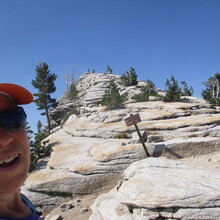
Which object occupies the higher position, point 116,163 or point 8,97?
point 8,97

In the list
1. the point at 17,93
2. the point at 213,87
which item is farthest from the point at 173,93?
the point at 17,93

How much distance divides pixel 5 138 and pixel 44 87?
127ft

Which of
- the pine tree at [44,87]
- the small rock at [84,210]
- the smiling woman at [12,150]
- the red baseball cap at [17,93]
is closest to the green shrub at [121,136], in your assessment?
the small rock at [84,210]

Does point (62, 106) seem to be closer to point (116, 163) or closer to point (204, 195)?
point (116, 163)

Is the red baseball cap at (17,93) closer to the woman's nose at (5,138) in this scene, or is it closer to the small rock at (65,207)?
the woman's nose at (5,138)

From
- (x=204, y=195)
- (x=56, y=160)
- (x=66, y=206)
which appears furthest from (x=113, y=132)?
(x=204, y=195)

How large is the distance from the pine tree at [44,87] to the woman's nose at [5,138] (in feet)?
121

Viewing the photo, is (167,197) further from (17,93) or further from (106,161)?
(17,93)

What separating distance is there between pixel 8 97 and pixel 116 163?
358 inches

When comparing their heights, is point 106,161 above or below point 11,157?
below

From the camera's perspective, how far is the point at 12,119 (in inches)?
66.0

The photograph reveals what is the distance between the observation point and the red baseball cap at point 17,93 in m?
1.74

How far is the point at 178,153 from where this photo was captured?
36.1 ft

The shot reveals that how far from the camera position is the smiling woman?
59.7 inches
